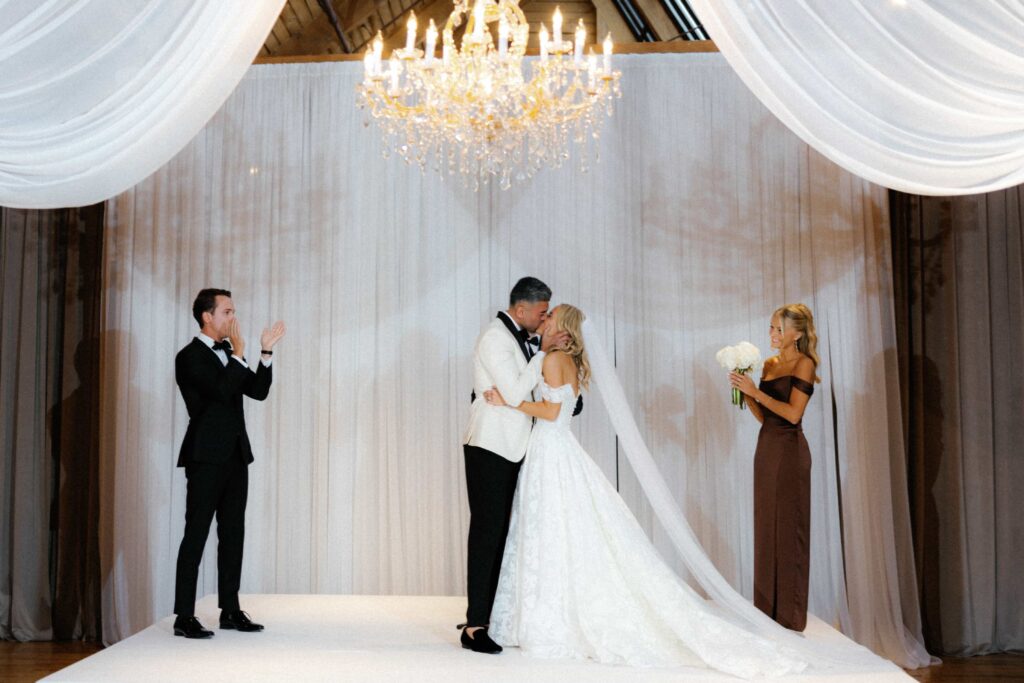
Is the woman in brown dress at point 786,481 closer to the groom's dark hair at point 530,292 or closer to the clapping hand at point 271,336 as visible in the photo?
the groom's dark hair at point 530,292

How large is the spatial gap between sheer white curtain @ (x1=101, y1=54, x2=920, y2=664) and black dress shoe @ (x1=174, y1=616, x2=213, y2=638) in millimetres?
1453

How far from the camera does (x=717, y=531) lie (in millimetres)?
5656

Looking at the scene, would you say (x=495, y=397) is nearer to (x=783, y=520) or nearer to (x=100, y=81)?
(x=783, y=520)

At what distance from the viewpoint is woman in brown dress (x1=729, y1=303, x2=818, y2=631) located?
4578mm

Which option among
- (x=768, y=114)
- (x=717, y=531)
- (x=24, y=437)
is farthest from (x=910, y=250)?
(x=24, y=437)

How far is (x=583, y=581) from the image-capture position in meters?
3.97

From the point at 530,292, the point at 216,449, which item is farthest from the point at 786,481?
the point at 216,449

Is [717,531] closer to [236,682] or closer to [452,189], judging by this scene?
[452,189]

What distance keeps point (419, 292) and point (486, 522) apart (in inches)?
81.1

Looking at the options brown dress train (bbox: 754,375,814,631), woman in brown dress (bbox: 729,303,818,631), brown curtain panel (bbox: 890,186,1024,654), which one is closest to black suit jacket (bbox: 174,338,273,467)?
woman in brown dress (bbox: 729,303,818,631)

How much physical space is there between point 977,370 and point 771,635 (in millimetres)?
2218

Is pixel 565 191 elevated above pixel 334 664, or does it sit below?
above

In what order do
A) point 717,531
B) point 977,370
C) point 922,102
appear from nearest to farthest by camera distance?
point 922,102 → point 977,370 → point 717,531

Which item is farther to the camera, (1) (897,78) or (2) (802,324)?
(2) (802,324)
